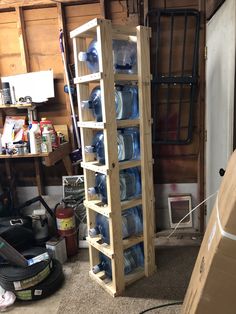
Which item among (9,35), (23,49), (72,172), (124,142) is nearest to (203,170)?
(124,142)

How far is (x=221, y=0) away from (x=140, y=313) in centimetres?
211

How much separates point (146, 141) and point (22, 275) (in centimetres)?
125

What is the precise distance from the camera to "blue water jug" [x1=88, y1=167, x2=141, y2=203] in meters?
1.94

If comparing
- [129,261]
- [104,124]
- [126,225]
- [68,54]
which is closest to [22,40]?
[68,54]

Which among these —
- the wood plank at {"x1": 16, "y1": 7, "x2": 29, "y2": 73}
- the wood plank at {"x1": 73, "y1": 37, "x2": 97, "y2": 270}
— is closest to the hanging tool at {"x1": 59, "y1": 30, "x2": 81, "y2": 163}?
the wood plank at {"x1": 16, "y1": 7, "x2": 29, "y2": 73}

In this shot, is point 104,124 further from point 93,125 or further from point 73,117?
point 73,117

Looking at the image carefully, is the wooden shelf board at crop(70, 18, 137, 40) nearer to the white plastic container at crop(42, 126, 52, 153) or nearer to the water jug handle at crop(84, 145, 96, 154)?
the water jug handle at crop(84, 145, 96, 154)

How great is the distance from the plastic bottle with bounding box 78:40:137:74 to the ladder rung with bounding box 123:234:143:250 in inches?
46.3

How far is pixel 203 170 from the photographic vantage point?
8.50ft

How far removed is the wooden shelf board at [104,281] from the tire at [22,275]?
1.12ft

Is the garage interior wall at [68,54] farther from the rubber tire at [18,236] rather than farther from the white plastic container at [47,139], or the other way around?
the rubber tire at [18,236]

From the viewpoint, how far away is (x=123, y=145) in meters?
1.88

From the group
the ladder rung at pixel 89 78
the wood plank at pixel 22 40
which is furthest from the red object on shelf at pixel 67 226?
the wood plank at pixel 22 40

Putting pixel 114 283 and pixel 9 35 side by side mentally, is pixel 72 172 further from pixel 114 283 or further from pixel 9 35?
pixel 9 35
